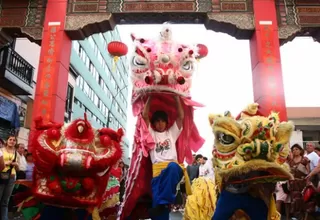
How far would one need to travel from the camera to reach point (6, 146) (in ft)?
14.3

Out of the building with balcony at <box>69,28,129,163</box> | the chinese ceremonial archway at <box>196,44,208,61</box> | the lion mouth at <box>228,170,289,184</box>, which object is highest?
the building with balcony at <box>69,28,129,163</box>

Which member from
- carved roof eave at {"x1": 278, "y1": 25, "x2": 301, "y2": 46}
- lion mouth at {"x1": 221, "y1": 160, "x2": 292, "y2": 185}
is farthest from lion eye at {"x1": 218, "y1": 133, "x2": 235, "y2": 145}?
carved roof eave at {"x1": 278, "y1": 25, "x2": 301, "y2": 46}

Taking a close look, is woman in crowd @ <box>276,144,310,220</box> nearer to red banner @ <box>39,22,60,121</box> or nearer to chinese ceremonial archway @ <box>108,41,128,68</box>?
chinese ceremonial archway @ <box>108,41,128,68</box>

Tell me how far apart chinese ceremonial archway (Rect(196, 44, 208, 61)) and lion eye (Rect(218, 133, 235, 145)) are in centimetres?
144

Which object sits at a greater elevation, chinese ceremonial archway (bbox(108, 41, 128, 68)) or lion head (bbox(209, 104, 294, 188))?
chinese ceremonial archway (bbox(108, 41, 128, 68))

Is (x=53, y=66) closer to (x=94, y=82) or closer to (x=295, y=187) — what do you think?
(x=295, y=187)

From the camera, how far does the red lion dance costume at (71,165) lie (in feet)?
8.14

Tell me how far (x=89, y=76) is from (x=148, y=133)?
20.4 meters

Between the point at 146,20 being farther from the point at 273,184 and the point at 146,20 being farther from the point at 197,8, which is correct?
the point at 273,184

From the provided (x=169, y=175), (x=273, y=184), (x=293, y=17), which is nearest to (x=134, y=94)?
(x=169, y=175)

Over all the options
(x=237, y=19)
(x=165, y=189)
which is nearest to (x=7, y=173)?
(x=165, y=189)

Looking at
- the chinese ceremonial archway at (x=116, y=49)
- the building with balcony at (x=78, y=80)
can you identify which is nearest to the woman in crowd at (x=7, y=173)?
the building with balcony at (x=78, y=80)

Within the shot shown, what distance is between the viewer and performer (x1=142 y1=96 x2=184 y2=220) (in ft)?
10.1

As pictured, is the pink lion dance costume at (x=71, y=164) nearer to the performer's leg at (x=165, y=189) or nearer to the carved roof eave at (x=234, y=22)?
the performer's leg at (x=165, y=189)
